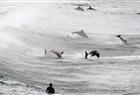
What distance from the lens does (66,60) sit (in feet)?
88.0

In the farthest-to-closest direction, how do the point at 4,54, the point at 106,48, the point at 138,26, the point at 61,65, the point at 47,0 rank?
the point at 47,0 < the point at 138,26 < the point at 106,48 < the point at 4,54 < the point at 61,65

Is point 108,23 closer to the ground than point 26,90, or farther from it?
closer to the ground

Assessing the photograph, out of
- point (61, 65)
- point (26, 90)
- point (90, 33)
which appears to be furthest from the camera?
point (90, 33)

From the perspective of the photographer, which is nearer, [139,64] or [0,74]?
[0,74]

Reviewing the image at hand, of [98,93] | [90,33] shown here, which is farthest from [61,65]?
[90,33]

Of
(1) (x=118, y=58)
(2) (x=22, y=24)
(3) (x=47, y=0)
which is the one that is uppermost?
(1) (x=118, y=58)

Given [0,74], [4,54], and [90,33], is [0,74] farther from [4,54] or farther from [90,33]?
[90,33]

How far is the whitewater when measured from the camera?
65.9 feet

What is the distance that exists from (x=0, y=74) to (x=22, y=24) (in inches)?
839

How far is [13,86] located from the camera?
60.7 ft

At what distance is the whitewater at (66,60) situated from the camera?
65.9 ft

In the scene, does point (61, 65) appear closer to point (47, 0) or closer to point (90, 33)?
point (90, 33)

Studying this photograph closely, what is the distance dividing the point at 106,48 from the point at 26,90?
15115 millimetres

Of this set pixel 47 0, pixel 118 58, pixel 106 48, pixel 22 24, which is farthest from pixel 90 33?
pixel 47 0
